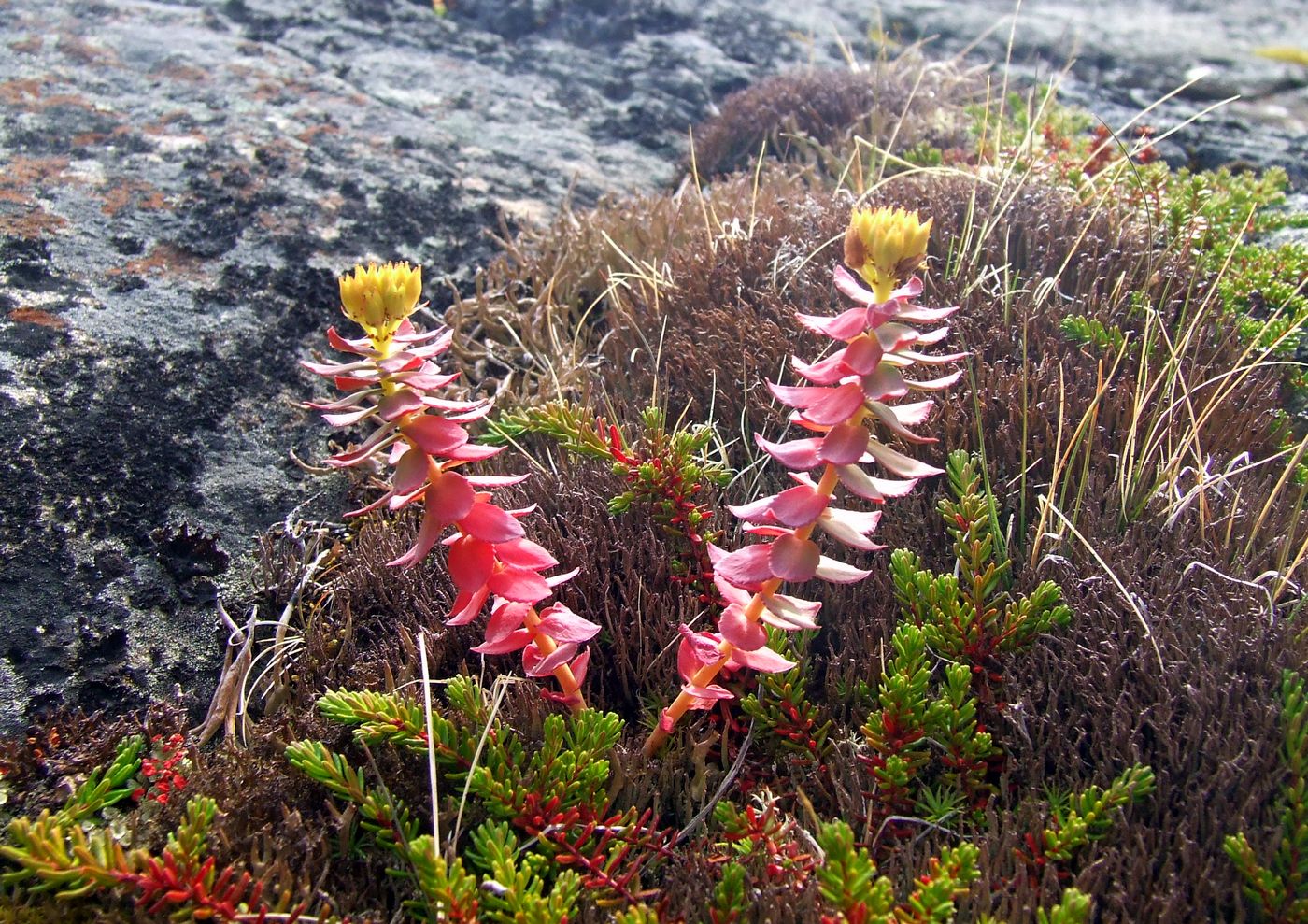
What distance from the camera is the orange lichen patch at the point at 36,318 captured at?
2.83 m

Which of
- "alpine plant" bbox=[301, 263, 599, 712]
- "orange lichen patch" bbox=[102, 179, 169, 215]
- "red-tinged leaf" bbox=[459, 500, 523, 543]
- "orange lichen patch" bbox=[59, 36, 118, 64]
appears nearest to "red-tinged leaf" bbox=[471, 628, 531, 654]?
"alpine plant" bbox=[301, 263, 599, 712]

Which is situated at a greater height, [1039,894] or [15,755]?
[1039,894]

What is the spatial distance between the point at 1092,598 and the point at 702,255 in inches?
87.3

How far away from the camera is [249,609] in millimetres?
2586

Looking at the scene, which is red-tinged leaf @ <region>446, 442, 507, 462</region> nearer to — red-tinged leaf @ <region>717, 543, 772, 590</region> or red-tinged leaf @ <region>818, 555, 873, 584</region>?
red-tinged leaf @ <region>717, 543, 772, 590</region>

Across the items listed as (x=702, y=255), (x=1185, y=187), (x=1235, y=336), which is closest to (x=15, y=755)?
(x=702, y=255)

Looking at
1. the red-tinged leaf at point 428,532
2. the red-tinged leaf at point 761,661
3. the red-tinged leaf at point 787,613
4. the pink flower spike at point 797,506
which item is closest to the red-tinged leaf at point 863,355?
the pink flower spike at point 797,506

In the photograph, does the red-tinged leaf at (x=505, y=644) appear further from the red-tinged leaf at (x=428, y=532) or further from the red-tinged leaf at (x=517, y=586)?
the red-tinged leaf at (x=428, y=532)

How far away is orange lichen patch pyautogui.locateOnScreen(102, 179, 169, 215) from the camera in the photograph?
3453 mm

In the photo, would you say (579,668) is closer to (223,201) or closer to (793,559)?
(793,559)

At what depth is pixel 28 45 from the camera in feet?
13.7

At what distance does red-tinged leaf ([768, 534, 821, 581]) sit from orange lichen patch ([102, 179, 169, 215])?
10.1ft

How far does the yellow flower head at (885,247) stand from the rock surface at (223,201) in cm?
205

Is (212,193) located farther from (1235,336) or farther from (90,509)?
(1235,336)
